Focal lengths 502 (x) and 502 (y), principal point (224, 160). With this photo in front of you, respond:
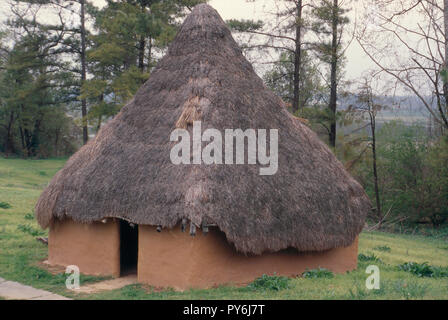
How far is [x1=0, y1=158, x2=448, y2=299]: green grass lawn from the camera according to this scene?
7.13 meters

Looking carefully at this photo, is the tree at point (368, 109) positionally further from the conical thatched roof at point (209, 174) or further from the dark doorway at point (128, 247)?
the dark doorway at point (128, 247)

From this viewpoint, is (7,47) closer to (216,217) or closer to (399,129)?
(399,129)

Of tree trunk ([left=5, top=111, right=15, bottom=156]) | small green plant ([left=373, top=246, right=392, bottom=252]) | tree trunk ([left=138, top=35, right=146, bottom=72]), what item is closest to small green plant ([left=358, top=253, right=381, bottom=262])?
small green plant ([left=373, top=246, right=392, bottom=252])

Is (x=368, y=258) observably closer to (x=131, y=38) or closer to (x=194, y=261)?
(x=194, y=261)

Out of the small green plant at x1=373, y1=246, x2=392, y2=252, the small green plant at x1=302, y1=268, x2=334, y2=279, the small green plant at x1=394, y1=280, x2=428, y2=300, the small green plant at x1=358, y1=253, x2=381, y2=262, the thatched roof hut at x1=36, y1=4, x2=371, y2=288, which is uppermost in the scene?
the thatched roof hut at x1=36, y1=4, x2=371, y2=288

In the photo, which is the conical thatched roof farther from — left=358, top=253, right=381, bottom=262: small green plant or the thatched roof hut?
left=358, top=253, right=381, bottom=262: small green plant

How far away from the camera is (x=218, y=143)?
30.4 feet

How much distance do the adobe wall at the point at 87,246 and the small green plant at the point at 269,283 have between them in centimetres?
285

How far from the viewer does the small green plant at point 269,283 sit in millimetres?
8195

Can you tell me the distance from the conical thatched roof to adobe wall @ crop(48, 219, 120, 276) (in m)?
0.36

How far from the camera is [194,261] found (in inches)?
337

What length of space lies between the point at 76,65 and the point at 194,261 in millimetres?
26211

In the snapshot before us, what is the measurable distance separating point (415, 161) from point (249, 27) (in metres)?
9.61

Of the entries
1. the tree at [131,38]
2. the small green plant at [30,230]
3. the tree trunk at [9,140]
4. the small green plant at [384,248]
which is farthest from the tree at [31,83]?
the small green plant at [384,248]
